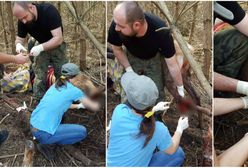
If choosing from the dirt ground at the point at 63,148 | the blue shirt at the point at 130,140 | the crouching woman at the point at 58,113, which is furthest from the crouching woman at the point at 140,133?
the crouching woman at the point at 58,113

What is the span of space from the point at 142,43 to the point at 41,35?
1.76 feet

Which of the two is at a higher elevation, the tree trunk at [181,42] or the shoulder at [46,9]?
the shoulder at [46,9]

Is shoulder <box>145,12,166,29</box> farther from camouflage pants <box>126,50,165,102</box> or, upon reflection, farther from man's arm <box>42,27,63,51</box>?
man's arm <box>42,27,63,51</box>

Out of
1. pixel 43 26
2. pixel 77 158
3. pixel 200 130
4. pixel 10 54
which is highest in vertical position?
pixel 43 26

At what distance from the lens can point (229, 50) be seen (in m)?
2.02

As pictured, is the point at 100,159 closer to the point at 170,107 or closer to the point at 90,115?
the point at 90,115

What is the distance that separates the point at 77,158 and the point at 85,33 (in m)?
0.67

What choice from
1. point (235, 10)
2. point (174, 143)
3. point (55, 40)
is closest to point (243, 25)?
point (235, 10)

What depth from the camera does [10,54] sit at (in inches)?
80.0

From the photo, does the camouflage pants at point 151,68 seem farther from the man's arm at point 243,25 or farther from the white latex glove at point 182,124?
the man's arm at point 243,25

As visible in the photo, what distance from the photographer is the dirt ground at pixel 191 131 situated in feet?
6.49

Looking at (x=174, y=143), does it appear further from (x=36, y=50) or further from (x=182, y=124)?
(x=36, y=50)

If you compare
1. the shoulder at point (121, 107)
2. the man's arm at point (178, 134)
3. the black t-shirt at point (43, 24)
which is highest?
the black t-shirt at point (43, 24)

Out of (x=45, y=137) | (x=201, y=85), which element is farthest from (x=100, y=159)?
(x=201, y=85)
